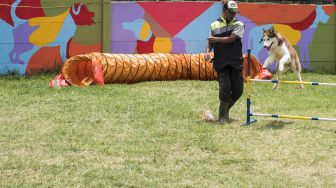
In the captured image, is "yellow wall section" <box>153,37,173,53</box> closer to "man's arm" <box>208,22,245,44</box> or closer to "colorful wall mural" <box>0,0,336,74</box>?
"colorful wall mural" <box>0,0,336,74</box>

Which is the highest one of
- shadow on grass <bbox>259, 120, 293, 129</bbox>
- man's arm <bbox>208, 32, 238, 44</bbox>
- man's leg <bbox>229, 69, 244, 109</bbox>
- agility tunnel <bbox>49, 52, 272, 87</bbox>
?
man's arm <bbox>208, 32, 238, 44</bbox>

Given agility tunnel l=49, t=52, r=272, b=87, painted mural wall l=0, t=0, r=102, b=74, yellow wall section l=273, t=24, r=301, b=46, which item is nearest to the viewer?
agility tunnel l=49, t=52, r=272, b=87

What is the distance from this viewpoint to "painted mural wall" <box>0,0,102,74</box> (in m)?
12.0

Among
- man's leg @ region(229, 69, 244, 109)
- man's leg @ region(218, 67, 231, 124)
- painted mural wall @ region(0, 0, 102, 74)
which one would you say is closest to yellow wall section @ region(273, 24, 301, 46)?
painted mural wall @ region(0, 0, 102, 74)

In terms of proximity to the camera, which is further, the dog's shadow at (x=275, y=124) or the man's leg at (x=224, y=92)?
→ the man's leg at (x=224, y=92)

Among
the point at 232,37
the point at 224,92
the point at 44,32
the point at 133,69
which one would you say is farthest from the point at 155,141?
the point at 44,32

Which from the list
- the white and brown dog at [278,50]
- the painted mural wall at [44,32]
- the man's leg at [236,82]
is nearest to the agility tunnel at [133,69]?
the white and brown dog at [278,50]

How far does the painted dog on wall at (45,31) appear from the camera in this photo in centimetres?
1209

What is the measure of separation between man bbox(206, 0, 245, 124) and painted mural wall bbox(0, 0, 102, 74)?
5577 mm

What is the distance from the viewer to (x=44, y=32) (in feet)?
40.2

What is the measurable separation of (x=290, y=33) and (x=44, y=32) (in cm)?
584

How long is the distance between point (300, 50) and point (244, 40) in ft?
4.91

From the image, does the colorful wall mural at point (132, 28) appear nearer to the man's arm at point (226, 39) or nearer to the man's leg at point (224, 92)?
the man's leg at point (224, 92)

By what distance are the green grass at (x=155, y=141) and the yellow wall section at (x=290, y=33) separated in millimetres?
3865
